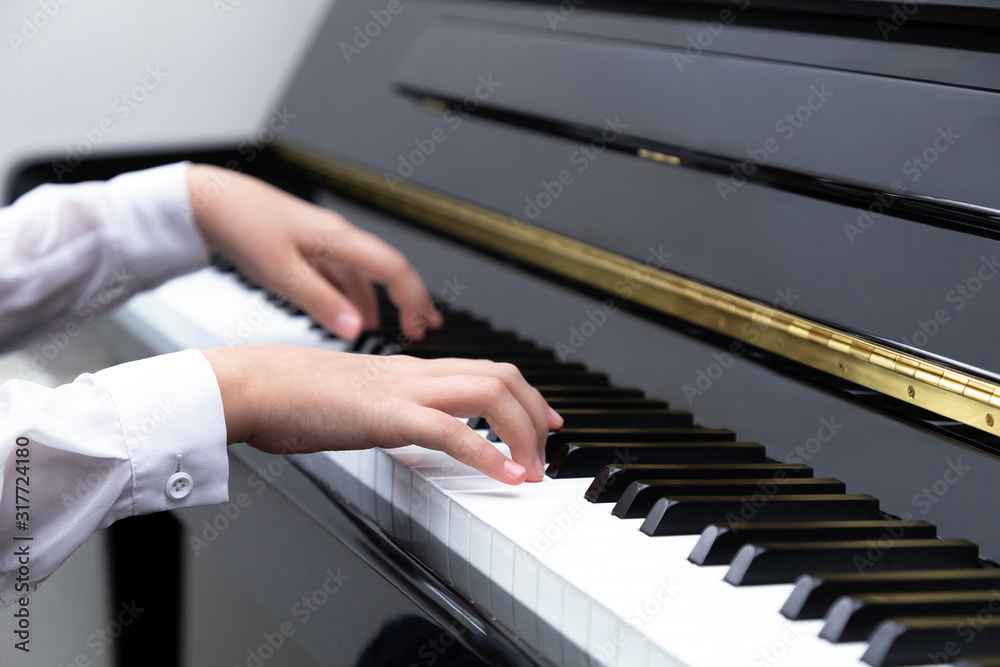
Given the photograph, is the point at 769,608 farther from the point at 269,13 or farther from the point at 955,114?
the point at 269,13

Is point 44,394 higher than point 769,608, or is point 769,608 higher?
point 769,608

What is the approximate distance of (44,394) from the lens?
829 mm

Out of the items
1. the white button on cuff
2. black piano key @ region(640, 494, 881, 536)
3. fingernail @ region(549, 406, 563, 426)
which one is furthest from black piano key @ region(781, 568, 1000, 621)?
the white button on cuff

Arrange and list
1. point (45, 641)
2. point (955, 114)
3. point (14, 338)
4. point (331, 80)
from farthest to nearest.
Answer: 1. point (331, 80)
2. point (14, 338)
3. point (45, 641)
4. point (955, 114)

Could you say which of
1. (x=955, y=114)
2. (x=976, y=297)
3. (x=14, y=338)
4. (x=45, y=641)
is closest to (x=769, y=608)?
(x=976, y=297)

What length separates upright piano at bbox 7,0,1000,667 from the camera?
0.67m

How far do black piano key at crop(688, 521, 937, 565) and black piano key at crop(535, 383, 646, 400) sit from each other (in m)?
0.35

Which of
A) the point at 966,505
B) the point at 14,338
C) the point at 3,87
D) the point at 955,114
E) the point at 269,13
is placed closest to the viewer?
the point at 966,505

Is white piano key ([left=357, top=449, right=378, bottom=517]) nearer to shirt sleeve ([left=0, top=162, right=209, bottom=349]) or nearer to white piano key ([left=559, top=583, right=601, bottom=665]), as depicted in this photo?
white piano key ([left=559, top=583, right=601, bottom=665])

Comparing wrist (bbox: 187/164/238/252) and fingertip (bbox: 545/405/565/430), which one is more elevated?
fingertip (bbox: 545/405/565/430)

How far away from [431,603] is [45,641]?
702 millimetres

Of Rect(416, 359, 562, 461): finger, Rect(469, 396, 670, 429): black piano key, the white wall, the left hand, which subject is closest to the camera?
Rect(416, 359, 562, 461): finger

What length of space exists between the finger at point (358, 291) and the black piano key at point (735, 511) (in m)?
0.69

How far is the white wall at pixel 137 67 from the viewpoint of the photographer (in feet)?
8.89
